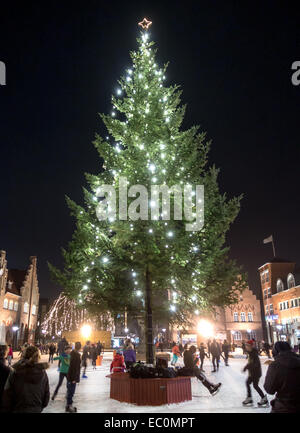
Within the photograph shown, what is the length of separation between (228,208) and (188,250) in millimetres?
2791

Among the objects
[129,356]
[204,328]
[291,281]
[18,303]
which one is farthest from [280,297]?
[129,356]

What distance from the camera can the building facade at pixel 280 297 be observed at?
4409cm

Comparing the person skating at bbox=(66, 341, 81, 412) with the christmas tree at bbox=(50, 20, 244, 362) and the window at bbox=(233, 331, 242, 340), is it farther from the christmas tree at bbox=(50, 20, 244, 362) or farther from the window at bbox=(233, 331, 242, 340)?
the window at bbox=(233, 331, 242, 340)

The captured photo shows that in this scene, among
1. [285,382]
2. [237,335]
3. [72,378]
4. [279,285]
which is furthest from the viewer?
[237,335]

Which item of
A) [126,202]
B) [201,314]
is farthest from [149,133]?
[201,314]

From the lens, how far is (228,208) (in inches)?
548

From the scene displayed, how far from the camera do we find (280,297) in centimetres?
5091

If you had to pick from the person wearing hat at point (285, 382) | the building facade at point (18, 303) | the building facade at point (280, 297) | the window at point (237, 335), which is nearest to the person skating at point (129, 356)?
the person wearing hat at point (285, 382)

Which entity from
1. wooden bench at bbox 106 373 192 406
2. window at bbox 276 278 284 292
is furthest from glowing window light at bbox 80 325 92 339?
window at bbox 276 278 284 292

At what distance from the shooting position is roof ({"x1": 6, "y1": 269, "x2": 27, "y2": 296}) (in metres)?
46.5

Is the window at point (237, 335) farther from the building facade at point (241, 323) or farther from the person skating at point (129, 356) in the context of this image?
the person skating at point (129, 356)

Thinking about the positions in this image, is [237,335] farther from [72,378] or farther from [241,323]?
[72,378]

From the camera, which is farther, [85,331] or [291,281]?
[291,281]

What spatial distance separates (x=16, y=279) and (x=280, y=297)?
41302 millimetres
